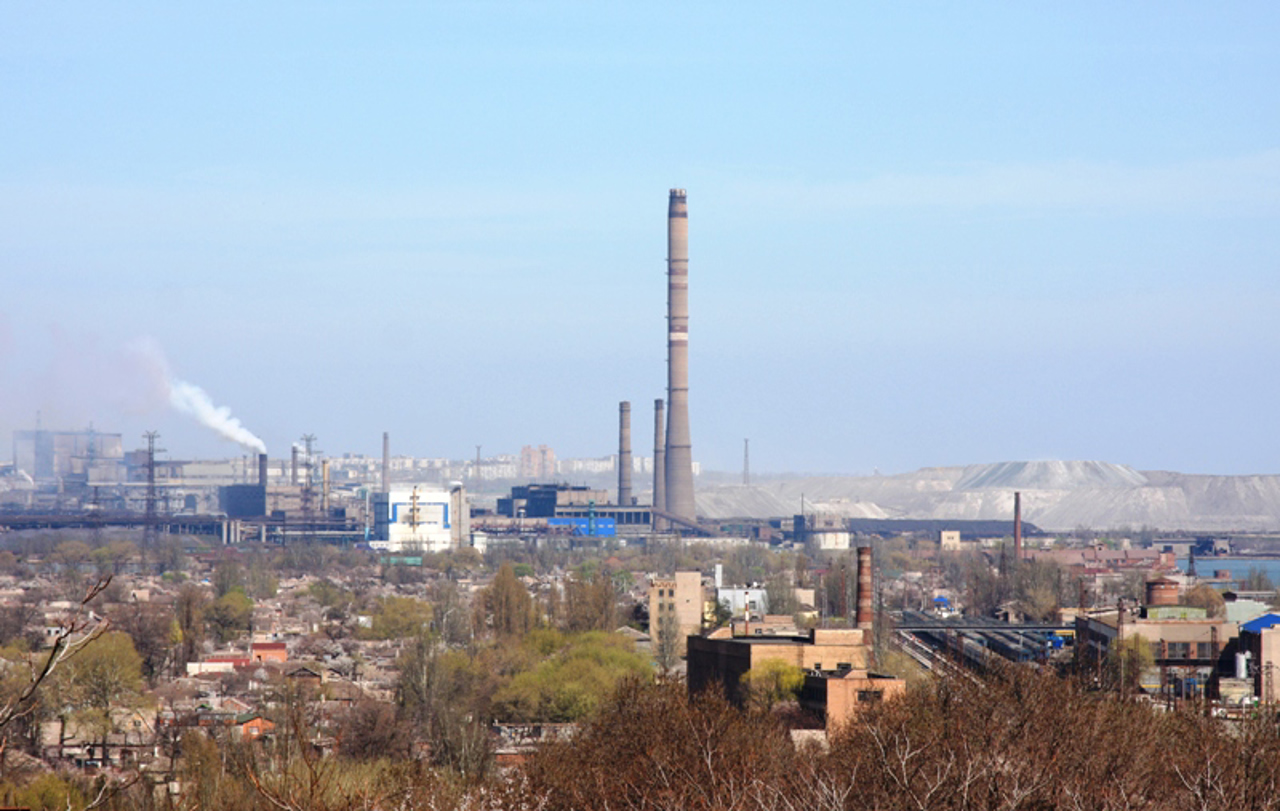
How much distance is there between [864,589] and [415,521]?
4753 centimetres

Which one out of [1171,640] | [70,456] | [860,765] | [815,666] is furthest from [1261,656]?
[70,456]

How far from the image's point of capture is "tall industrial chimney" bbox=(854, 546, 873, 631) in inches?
1168

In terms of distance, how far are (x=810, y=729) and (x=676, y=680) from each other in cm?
207

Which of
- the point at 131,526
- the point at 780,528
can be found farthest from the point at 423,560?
the point at 780,528

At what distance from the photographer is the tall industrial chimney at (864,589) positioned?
29656 millimetres

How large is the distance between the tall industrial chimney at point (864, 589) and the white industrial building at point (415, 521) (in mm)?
45814

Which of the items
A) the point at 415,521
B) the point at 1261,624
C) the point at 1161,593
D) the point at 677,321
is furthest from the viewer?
the point at 415,521

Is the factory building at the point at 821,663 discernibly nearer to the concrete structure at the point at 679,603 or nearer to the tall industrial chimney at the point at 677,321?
the concrete structure at the point at 679,603

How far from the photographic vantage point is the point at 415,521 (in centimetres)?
7600

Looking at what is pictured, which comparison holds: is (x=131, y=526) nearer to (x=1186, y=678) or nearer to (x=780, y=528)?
(x=780, y=528)

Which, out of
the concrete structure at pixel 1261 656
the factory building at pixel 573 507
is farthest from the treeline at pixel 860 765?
the factory building at pixel 573 507

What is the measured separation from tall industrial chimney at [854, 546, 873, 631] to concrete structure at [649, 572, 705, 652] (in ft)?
27.4

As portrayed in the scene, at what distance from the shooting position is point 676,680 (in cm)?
2172

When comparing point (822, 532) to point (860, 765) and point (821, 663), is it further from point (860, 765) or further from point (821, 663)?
point (860, 765)
